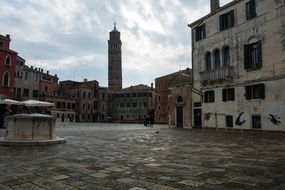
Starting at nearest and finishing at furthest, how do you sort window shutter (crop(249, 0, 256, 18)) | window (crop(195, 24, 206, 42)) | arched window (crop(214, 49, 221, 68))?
window shutter (crop(249, 0, 256, 18)), arched window (crop(214, 49, 221, 68)), window (crop(195, 24, 206, 42))

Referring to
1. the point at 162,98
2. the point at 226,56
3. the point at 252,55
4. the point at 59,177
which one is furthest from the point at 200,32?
the point at 162,98

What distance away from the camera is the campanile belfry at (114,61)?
107000 mm

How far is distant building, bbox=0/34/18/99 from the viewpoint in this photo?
3794cm

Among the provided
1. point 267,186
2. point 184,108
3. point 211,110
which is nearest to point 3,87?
point 184,108

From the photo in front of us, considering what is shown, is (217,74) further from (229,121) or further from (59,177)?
(59,177)

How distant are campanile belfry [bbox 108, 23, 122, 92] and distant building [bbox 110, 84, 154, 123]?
20.1 m

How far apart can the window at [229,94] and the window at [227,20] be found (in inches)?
216

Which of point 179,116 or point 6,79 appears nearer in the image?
point 179,116

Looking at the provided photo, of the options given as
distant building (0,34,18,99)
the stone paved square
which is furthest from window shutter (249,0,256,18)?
distant building (0,34,18,99)

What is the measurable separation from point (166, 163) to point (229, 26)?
1978cm

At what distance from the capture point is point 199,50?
27375 millimetres

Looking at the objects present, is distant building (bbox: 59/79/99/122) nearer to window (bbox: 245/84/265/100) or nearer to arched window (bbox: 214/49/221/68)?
arched window (bbox: 214/49/221/68)

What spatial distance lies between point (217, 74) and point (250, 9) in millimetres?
5920

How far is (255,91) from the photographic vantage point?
21.1 metres
